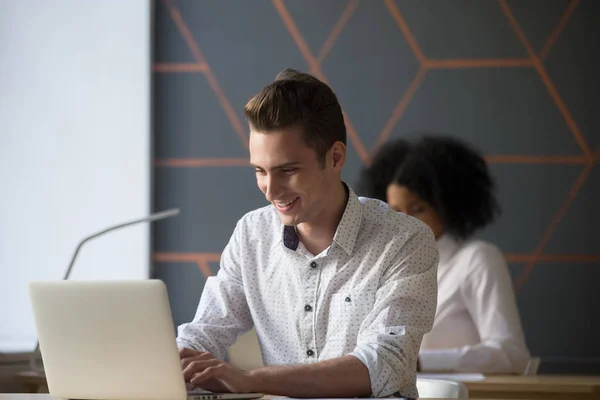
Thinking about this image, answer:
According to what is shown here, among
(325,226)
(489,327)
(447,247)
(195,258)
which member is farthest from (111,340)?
(195,258)

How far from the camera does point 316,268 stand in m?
2.11

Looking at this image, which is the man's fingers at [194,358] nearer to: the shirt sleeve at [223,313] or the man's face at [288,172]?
the shirt sleeve at [223,313]

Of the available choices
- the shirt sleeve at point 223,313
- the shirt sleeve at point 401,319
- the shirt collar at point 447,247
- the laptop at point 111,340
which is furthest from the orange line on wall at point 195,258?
the laptop at point 111,340

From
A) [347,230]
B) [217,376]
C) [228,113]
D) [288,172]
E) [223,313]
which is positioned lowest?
[217,376]

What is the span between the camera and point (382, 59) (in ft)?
13.4

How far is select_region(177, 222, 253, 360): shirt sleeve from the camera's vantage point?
210 centimetres

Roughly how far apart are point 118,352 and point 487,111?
8.72 ft

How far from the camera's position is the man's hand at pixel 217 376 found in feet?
5.70

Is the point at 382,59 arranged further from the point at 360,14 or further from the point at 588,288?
the point at 588,288

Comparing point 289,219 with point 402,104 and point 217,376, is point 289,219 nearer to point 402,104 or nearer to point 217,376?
point 217,376

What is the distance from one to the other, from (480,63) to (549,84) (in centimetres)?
29

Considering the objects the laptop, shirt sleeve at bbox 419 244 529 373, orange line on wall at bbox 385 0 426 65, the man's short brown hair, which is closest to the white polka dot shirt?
the man's short brown hair

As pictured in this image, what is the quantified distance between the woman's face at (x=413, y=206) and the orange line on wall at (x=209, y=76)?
0.81m

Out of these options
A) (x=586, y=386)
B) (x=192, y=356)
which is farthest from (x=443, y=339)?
(x=192, y=356)
